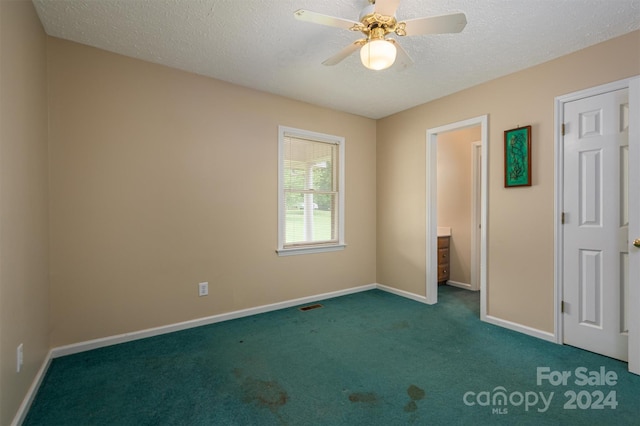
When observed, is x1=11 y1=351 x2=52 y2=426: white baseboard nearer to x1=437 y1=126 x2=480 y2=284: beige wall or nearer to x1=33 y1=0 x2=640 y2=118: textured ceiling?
x1=33 y1=0 x2=640 y2=118: textured ceiling

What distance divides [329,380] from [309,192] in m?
2.38

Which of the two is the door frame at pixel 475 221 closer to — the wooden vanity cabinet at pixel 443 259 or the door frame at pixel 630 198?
the wooden vanity cabinet at pixel 443 259

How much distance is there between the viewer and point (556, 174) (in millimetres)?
2740

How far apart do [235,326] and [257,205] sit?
4.39 ft

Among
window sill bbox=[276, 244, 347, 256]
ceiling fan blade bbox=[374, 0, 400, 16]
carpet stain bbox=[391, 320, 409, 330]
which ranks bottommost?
carpet stain bbox=[391, 320, 409, 330]

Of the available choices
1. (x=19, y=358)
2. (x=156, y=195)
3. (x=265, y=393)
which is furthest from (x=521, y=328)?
(x=19, y=358)

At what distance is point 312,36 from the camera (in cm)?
241

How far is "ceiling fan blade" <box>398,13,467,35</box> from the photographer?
165 centimetres

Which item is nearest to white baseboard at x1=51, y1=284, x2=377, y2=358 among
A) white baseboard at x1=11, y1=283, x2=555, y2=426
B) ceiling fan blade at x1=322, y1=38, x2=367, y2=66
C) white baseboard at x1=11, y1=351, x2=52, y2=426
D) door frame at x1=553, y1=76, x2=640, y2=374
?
white baseboard at x1=11, y1=283, x2=555, y2=426

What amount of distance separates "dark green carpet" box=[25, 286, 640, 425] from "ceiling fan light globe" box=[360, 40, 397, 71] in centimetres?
211

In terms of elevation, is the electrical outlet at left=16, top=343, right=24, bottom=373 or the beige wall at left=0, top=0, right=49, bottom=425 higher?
the beige wall at left=0, top=0, right=49, bottom=425

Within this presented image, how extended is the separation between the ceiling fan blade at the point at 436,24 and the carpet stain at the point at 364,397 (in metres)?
2.29

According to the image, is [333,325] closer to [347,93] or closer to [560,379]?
[560,379]

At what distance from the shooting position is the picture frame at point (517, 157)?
2912 millimetres
